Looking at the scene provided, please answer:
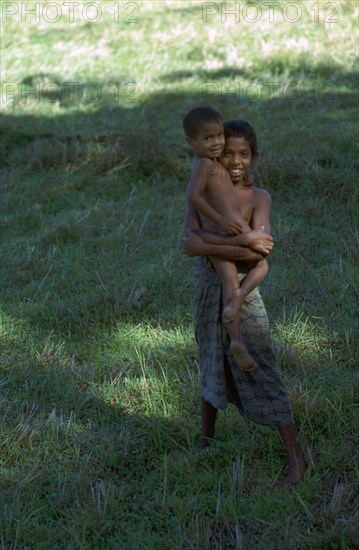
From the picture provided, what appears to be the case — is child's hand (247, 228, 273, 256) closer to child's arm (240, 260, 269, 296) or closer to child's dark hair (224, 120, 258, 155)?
child's arm (240, 260, 269, 296)

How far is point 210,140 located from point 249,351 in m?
0.82

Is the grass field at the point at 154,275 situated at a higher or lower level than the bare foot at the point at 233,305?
lower

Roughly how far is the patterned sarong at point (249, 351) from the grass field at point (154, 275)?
29 centimetres

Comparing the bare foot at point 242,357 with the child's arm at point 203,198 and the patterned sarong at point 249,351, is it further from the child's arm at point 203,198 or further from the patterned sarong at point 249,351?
the child's arm at point 203,198

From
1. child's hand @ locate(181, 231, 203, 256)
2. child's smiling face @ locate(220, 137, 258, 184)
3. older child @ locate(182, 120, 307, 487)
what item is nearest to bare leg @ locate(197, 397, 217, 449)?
older child @ locate(182, 120, 307, 487)

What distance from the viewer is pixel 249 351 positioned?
3.29 m

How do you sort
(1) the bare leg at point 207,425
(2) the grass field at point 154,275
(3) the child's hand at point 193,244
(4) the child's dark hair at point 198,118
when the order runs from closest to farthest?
(4) the child's dark hair at point 198,118, (3) the child's hand at point 193,244, (2) the grass field at point 154,275, (1) the bare leg at point 207,425

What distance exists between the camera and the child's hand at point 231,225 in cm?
315

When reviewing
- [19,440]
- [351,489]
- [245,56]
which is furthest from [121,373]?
[245,56]

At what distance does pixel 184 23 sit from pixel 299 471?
7248mm

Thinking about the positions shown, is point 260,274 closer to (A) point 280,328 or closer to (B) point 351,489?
(B) point 351,489

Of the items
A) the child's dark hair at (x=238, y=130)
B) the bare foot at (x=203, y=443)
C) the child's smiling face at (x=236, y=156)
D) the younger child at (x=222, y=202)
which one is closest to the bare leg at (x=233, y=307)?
the younger child at (x=222, y=202)

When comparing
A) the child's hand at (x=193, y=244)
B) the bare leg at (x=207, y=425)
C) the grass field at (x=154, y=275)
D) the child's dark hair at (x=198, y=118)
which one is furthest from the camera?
the bare leg at (x=207, y=425)

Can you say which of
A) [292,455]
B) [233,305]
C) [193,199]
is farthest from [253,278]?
[292,455]
